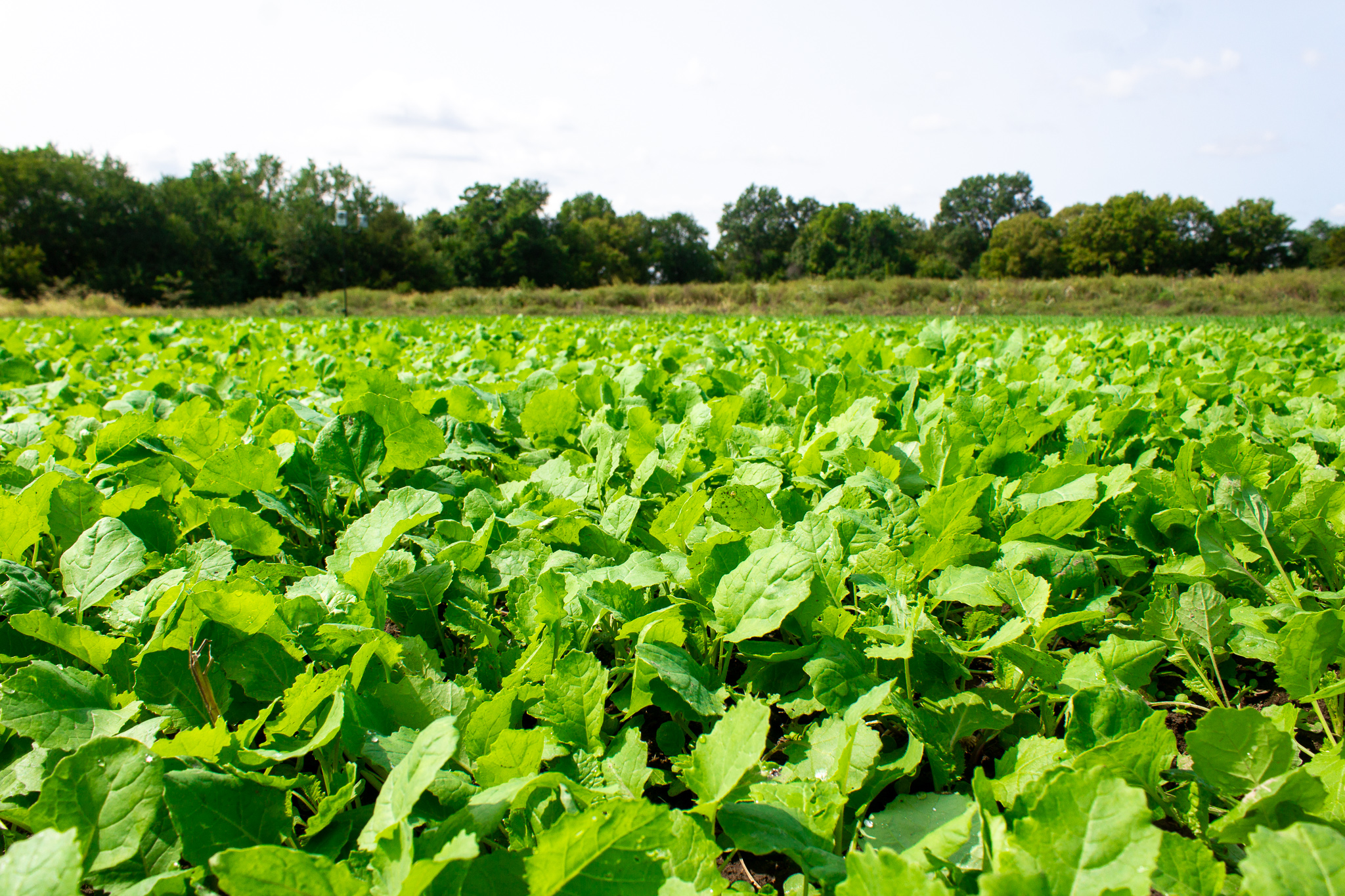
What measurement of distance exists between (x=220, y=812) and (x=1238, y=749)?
118 centimetres

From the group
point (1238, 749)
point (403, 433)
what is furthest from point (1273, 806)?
point (403, 433)

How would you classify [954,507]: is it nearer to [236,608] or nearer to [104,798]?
[236,608]

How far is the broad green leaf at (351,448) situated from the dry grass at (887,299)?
28190 millimetres

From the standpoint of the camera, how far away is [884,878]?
61 centimetres

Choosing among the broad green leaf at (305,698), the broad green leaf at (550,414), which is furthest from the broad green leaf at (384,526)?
the broad green leaf at (550,414)

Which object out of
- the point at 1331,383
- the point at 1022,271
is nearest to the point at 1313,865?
the point at 1331,383

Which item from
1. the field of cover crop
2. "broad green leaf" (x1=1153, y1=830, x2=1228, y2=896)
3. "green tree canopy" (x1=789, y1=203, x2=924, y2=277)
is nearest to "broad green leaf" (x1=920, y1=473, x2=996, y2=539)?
the field of cover crop

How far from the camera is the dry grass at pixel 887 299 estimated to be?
30.9 m

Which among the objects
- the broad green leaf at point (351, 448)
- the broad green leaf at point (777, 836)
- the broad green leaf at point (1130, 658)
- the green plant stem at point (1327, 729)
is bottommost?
the green plant stem at point (1327, 729)

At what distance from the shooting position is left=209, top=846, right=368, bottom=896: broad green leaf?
2.06ft

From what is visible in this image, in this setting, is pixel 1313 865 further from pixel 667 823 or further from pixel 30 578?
pixel 30 578

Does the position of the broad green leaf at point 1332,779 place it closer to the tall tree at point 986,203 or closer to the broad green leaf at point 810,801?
the broad green leaf at point 810,801

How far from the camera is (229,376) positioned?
368cm

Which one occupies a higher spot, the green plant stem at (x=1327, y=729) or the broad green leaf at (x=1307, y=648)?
the broad green leaf at (x=1307, y=648)
